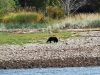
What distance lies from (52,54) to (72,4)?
2927 centimetres

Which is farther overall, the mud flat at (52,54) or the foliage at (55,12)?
the foliage at (55,12)

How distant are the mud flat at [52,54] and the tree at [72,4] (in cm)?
2261

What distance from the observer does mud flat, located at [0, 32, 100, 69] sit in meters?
20.3

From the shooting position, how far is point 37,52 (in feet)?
74.8

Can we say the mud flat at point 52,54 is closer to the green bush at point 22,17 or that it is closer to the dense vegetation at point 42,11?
the dense vegetation at point 42,11

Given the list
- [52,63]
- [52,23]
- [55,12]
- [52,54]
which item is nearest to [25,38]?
[52,54]

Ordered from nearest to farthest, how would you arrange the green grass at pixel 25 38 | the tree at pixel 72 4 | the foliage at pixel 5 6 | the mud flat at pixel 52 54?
the mud flat at pixel 52 54
the green grass at pixel 25 38
the foliage at pixel 5 6
the tree at pixel 72 4

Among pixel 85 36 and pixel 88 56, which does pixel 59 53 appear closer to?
pixel 88 56

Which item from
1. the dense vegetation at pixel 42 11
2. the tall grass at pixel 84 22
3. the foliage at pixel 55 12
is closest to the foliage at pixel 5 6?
the dense vegetation at pixel 42 11

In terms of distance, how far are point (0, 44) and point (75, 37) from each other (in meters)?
4.97

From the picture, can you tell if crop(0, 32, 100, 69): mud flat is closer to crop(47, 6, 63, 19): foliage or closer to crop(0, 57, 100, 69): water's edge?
crop(0, 57, 100, 69): water's edge

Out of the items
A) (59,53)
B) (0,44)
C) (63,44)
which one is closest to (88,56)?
(59,53)

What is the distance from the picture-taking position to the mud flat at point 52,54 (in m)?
20.3

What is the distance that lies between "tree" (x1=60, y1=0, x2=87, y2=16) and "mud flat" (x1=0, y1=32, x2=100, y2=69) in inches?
890
